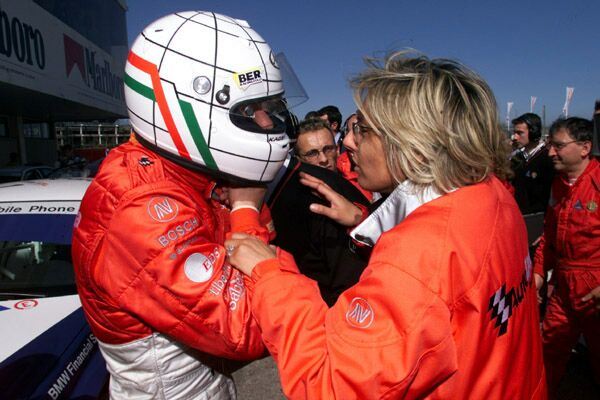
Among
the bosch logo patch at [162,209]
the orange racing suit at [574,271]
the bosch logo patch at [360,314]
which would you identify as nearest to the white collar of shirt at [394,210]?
the bosch logo patch at [360,314]

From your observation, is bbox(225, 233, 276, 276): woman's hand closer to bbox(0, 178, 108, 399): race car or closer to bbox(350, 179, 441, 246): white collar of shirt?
bbox(350, 179, 441, 246): white collar of shirt

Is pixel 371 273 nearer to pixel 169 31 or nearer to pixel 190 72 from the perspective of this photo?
pixel 190 72

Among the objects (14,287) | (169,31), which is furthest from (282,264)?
(14,287)

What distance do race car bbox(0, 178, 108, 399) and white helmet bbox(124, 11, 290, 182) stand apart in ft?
3.94

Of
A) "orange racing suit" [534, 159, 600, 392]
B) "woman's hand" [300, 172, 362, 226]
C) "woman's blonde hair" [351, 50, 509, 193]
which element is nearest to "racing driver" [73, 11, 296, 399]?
"woman's hand" [300, 172, 362, 226]

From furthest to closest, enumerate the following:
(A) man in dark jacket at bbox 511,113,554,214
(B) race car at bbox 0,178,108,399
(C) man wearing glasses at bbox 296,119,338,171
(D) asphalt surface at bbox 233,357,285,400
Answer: (A) man in dark jacket at bbox 511,113,554,214 → (C) man wearing glasses at bbox 296,119,338,171 → (D) asphalt surface at bbox 233,357,285,400 → (B) race car at bbox 0,178,108,399

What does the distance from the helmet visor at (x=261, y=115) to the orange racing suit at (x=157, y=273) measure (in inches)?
9.2

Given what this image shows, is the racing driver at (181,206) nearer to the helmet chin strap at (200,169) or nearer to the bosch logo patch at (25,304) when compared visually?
the helmet chin strap at (200,169)

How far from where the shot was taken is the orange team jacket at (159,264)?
1068 millimetres

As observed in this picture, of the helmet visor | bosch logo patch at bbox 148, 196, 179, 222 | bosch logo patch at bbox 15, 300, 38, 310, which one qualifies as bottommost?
bosch logo patch at bbox 15, 300, 38, 310

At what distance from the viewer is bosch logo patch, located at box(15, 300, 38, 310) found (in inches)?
88.4

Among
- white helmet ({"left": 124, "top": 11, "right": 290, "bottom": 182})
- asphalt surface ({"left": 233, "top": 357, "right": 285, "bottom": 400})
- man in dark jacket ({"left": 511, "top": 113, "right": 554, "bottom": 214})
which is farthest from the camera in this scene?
man in dark jacket ({"left": 511, "top": 113, "right": 554, "bottom": 214})

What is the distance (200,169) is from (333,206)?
567mm

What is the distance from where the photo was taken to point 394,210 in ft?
3.90
